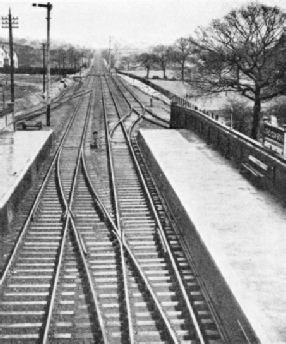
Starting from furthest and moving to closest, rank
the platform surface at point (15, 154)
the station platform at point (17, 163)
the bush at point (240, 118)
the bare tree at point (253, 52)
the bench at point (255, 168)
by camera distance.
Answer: the bush at point (240, 118) → the bare tree at point (253, 52) → the bench at point (255, 168) → the platform surface at point (15, 154) → the station platform at point (17, 163)

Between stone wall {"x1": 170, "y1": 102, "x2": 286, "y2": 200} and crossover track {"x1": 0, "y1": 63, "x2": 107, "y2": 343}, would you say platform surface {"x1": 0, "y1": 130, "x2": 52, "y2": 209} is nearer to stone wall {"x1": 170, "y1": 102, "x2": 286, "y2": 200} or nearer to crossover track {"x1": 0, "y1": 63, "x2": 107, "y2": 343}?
crossover track {"x1": 0, "y1": 63, "x2": 107, "y2": 343}

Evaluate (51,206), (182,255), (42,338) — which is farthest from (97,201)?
(42,338)

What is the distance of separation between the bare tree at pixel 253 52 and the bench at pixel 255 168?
555 inches

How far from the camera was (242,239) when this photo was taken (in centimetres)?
1142

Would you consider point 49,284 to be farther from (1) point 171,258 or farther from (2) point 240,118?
(2) point 240,118

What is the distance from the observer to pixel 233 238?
1146cm

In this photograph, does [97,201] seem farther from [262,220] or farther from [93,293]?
A: [93,293]

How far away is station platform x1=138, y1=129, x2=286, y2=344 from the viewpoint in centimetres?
800

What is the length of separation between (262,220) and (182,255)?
2150mm

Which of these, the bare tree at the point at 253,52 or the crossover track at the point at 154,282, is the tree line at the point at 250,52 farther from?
the crossover track at the point at 154,282

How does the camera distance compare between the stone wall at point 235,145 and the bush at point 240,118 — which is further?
the bush at point 240,118

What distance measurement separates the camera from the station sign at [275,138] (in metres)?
15.9

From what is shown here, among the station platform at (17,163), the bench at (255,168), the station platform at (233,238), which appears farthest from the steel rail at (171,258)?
the station platform at (17,163)

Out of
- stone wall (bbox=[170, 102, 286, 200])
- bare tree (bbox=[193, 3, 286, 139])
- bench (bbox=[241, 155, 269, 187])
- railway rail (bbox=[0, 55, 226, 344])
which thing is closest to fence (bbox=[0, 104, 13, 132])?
railway rail (bbox=[0, 55, 226, 344])
